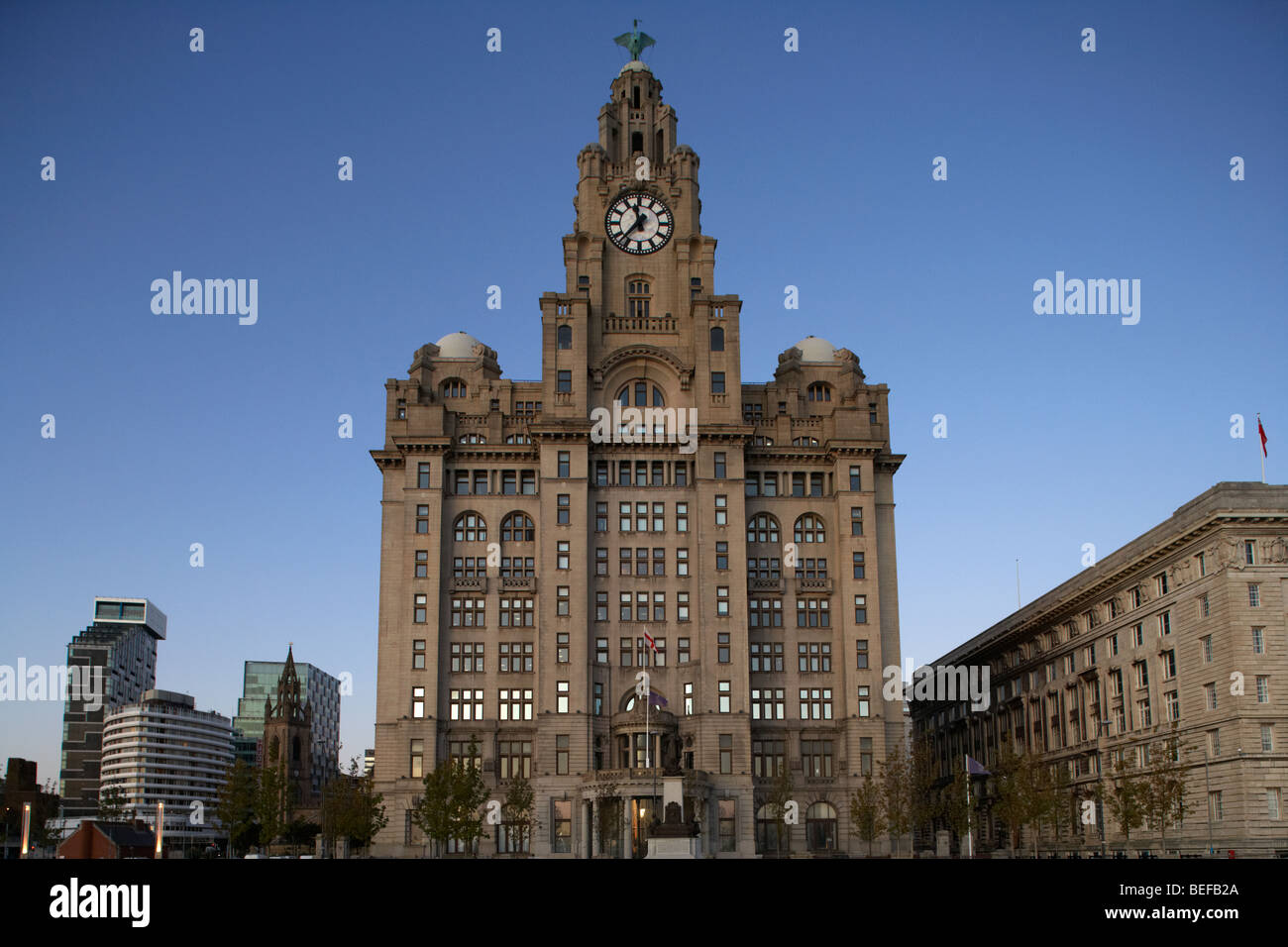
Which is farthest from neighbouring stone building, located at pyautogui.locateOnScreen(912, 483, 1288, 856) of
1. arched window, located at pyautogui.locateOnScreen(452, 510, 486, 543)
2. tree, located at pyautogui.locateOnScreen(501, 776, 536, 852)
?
arched window, located at pyautogui.locateOnScreen(452, 510, 486, 543)

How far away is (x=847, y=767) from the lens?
340 ft

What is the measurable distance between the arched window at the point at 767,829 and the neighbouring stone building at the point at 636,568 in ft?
0.70

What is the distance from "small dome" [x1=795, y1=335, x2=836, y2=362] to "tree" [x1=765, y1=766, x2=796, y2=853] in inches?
1444

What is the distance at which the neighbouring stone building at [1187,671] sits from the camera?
76.1 metres

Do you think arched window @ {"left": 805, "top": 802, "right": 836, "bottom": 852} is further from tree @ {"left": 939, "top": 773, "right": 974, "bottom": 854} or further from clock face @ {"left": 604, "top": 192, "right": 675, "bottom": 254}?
clock face @ {"left": 604, "top": 192, "right": 675, "bottom": 254}

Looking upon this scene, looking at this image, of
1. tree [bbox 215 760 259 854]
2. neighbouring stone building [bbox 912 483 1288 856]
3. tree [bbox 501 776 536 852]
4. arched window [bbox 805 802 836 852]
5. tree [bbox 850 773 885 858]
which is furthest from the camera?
tree [bbox 215 760 259 854]

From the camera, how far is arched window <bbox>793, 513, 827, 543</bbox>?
11006 cm

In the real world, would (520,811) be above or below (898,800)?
below

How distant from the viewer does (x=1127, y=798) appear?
260 ft

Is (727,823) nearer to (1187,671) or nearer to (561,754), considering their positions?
(561,754)

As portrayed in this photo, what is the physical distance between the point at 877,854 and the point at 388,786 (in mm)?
38279

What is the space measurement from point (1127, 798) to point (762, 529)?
3935 centimetres

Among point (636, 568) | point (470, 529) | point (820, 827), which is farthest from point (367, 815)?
point (820, 827)
